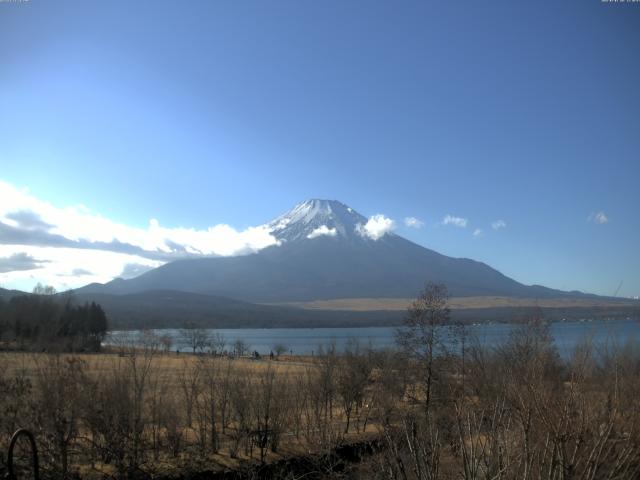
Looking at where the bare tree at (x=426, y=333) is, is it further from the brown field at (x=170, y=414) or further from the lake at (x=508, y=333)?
the brown field at (x=170, y=414)

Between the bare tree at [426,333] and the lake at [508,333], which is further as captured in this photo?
the bare tree at [426,333]

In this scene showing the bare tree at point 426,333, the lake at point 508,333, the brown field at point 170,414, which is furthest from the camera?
the bare tree at point 426,333

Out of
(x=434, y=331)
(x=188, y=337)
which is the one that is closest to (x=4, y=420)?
(x=434, y=331)

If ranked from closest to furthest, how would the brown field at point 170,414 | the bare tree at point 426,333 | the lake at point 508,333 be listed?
1. the lake at point 508,333
2. the brown field at point 170,414
3. the bare tree at point 426,333

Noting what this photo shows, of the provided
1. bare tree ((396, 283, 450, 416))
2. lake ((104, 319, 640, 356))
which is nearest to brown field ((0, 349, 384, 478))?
lake ((104, 319, 640, 356))

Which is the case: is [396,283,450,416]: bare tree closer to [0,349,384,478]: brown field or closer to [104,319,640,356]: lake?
[104,319,640,356]: lake

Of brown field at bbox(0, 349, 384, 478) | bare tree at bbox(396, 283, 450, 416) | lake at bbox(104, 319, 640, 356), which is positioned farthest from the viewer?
bare tree at bbox(396, 283, 450, 416)

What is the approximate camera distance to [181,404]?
1992 centimetres

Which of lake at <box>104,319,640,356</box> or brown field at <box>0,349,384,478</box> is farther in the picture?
brown field at <box>0,349,384,478</box>

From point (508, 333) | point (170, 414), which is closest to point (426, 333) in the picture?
point (508, 333)

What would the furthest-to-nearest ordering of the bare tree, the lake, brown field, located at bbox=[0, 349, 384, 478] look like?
the bare tree
brown field, located at bbox=[0, 349, 384, 478]
the lake

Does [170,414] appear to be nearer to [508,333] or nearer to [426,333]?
[426,333]

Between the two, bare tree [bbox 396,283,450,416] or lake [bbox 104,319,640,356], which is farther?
bare tree [bbox 396,283,450,416]

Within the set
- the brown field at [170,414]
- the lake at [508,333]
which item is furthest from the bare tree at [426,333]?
the brown field at [170,414]
